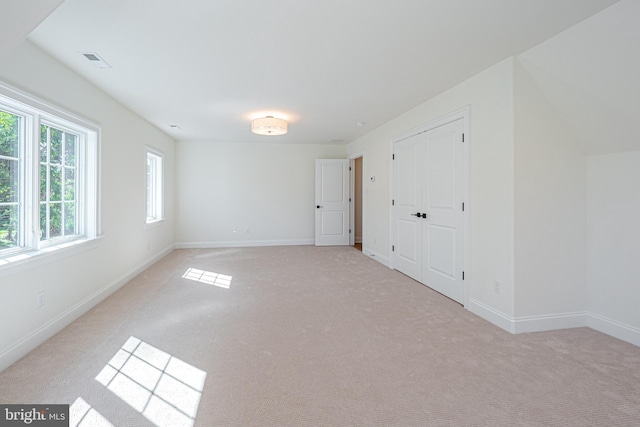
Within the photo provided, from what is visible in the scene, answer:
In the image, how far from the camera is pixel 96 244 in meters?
3.30

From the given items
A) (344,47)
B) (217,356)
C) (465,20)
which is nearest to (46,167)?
(217,356)

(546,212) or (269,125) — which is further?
(269,125)

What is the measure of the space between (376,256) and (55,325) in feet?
14.8

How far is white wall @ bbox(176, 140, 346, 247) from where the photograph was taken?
6730 millimetres

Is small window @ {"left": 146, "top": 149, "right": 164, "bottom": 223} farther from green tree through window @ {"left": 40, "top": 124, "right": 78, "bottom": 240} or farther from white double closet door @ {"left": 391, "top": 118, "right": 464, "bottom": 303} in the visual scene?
white double closet door @ {"left": 391, "top": 118, "right": 464, "bottom": 303}

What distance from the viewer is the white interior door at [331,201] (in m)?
6.99

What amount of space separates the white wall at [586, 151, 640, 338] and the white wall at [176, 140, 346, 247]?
5284 millimetres

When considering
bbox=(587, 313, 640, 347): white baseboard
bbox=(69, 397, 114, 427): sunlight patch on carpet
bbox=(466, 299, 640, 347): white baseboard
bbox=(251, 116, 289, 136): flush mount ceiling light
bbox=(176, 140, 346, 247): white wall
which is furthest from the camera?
bbox=(176, 140, 346, 247): white wall

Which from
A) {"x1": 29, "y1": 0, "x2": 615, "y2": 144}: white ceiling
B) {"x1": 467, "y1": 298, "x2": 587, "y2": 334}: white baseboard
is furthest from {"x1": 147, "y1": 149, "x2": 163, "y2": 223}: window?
{"x1": 467, "y1": 298, "x2": 587, "y2": 334}: white baseboard

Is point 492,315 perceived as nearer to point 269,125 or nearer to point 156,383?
point 156,383

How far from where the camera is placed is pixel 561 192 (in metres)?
2.70

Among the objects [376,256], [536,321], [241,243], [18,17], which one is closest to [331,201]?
[376,256]

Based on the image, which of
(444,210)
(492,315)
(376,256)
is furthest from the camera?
(376,256)

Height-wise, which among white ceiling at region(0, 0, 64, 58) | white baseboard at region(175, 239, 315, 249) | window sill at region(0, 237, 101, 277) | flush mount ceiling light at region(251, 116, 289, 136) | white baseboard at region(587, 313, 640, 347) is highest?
flush mount ceiling light at region(251, 116, 289, 136)
